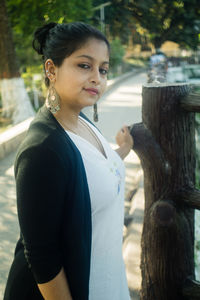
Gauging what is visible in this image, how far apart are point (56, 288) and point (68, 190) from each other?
0.38m

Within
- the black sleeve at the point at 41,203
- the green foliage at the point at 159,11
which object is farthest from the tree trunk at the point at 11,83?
the black sleeve at the point at 41,203

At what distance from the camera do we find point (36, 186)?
1.15 metres

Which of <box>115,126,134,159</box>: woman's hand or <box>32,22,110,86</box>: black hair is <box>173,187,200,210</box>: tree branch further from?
<box>32,22,110,86</box>: black hair

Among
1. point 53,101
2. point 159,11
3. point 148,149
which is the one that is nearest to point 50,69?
point 53,101

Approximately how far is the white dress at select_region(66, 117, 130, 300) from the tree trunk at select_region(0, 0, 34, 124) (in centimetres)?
859

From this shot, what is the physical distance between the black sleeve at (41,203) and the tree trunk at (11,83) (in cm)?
881

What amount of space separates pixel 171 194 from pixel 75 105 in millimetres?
722

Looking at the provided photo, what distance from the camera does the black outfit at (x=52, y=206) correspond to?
1159 millimetres

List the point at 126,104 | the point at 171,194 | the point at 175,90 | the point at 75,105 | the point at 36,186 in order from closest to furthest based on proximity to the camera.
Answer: the point at 36,186 < the point at 75,105 < the point at 175,90 < the point at 171,194 < the point at 126,104

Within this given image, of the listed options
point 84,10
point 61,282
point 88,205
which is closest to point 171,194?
point 88,205

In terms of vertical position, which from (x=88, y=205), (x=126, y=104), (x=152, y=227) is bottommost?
(x=126, y=104)

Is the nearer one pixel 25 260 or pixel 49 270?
pixel 49 270

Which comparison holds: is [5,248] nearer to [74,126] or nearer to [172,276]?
[172,276]

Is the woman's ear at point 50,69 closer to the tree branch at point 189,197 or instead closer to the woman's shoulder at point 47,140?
the woman's shoulder at point 47,140
